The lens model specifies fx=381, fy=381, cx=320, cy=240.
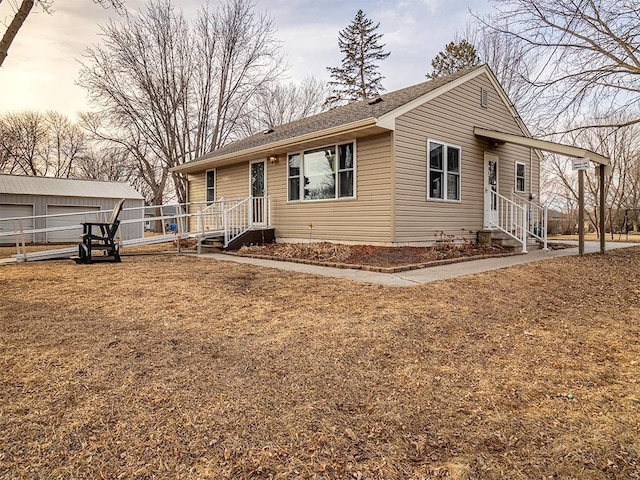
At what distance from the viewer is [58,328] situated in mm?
3357

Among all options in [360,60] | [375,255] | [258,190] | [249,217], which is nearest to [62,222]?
[258,190]

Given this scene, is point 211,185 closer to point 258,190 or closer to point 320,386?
point 258,190

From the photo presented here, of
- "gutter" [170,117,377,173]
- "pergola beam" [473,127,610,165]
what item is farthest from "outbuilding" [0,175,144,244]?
"pergola beam" [473,127,610,165]

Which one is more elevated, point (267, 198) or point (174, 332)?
point (267, 198)

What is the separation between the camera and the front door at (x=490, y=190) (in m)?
10.6

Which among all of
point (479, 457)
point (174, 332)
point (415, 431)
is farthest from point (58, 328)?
point (479, 457)

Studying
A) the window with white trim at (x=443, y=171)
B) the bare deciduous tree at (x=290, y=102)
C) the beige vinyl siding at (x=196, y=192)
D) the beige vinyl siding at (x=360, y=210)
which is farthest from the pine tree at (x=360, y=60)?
the window with white trim at (x=443, y=171)

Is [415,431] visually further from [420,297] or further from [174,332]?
[420,297]

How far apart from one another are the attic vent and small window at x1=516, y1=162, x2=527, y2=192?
225 cm

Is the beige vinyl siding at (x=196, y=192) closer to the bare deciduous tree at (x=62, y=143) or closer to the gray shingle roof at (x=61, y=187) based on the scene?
the gray shingle roof at (x=61, y=187)

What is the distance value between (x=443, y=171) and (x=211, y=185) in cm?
811

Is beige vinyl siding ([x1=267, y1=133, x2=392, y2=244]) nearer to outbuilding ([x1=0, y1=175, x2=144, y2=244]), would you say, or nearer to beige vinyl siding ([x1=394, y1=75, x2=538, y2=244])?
beige vinyl siding ([x1=394, y1=75, x2=538, y2=244])

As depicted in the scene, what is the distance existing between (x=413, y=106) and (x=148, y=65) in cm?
1459

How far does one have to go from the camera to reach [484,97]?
1066 centimetres
